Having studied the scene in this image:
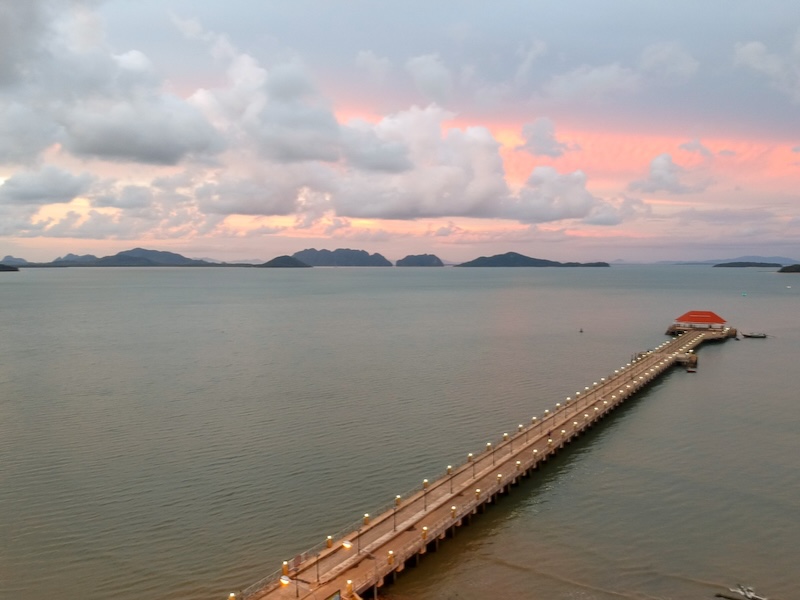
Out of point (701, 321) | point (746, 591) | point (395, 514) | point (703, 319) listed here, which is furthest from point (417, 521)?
point (703, 319)

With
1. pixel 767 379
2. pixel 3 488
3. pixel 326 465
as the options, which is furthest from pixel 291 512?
pixel 767 379

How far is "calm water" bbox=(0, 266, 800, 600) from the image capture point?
27953 mm

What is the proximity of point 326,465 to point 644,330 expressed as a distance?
3588 inches

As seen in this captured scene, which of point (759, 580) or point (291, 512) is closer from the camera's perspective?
point (759, 580)

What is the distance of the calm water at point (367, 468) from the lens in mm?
27953

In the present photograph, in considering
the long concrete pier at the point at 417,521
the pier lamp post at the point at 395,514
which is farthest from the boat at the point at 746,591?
the pier lamp post at the point at 395,514

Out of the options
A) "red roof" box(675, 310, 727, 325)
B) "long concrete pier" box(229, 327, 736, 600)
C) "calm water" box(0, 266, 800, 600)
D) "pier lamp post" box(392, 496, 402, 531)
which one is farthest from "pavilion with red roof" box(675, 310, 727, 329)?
"pier lamp post" box(392, 496, 402, 531)

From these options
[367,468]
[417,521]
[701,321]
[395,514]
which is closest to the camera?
[417,521]

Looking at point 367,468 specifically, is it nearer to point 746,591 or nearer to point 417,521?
point 417,521

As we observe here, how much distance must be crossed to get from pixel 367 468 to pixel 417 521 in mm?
10120

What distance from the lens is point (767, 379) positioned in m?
69.1

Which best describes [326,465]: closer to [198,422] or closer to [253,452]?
[253,452]

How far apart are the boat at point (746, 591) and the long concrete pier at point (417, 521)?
12.7 meters

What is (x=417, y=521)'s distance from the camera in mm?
30516
